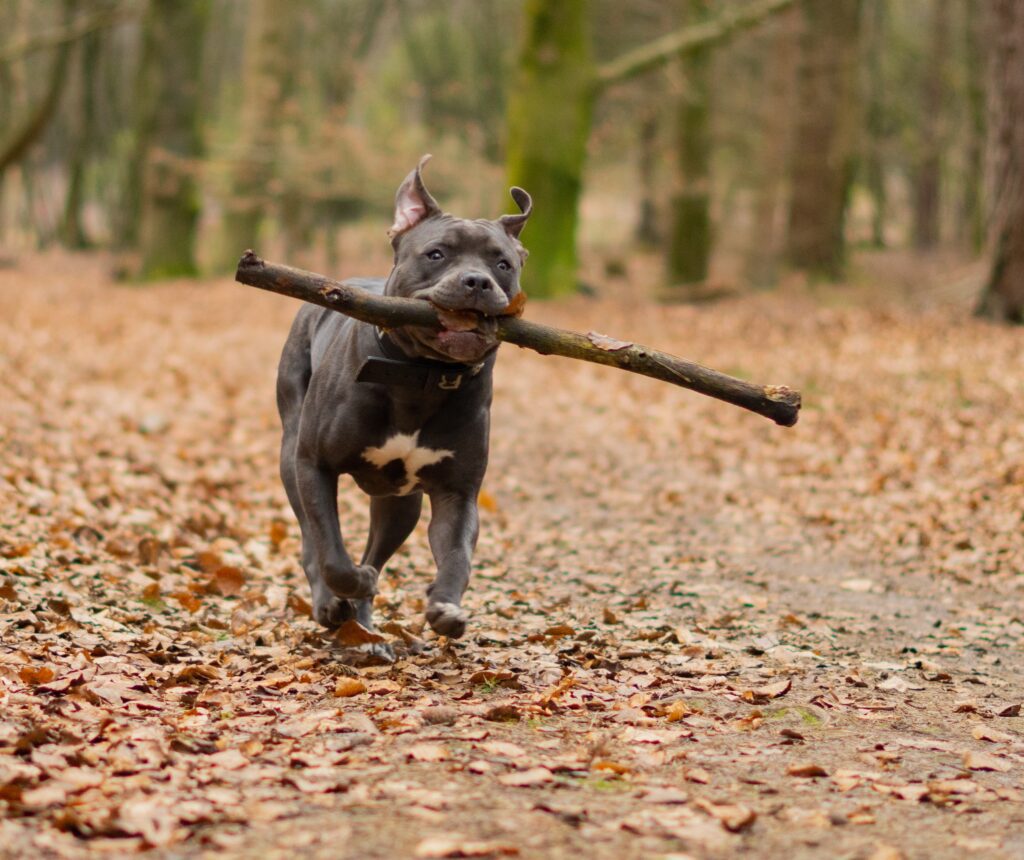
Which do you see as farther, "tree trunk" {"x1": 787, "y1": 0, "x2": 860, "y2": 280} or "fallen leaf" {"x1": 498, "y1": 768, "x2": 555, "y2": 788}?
"tree trunk" {"x1": 787, "y1": 0, "x2": 860, "y2": 280}

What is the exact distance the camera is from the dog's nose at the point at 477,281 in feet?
16.6

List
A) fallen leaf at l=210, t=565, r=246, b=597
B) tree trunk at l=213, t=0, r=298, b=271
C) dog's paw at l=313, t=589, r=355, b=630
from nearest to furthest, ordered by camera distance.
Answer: dog's paw at l=313, t=589, r=355, b=630 < fallen leaf at l=210, t=565, r=246, b=597 < tree trunk at l=213, t=0, r=298, b=271

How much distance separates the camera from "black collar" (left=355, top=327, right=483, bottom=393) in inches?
209

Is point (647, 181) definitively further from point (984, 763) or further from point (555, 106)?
point (984, 763)

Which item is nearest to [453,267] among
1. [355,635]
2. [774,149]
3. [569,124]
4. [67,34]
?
[355,635]

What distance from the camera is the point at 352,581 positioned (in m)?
5.56

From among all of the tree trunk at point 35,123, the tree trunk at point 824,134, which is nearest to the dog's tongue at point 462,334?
the tree trunk at point 824,134

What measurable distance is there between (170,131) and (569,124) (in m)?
9.78

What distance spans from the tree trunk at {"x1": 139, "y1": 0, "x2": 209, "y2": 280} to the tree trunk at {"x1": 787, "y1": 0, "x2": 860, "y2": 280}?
12.6m

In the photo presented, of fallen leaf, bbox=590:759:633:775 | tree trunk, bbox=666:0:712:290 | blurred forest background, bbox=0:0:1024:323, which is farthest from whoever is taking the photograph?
tree trunk, bbox=666:0:712:290

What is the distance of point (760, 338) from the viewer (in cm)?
1809

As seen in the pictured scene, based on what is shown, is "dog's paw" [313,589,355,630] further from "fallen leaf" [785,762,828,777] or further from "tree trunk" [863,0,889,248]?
"tree trunk" [863,0,889,248]

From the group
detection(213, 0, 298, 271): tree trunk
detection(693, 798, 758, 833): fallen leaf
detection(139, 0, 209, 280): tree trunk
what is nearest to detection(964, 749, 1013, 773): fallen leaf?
detection(693, 798, 758, 833): fallen leaf

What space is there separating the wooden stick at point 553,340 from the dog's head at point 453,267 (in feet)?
0.29
